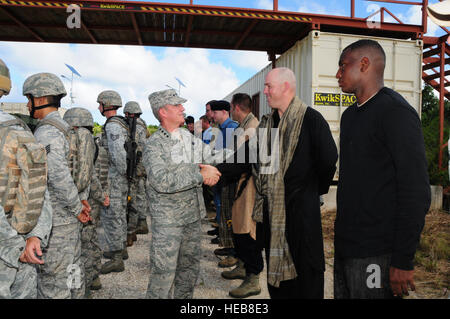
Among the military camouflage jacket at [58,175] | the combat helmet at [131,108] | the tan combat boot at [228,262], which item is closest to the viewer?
the military camouflage jacket at [58,175]

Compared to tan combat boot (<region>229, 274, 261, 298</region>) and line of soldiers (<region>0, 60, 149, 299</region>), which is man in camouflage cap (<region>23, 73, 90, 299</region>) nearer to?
line of soldiers (<region>0, 60, 149, 299</region>)

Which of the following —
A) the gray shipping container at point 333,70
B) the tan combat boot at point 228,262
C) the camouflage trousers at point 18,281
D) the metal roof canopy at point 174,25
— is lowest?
the tan combat boot at point 228,262

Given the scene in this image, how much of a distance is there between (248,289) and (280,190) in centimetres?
190

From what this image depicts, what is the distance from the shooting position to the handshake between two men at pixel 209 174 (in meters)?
2.60

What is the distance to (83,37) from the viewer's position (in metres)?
7.82

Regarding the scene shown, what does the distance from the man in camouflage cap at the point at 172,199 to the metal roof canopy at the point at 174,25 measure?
4.42m

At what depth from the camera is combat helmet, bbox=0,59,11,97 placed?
6.17 ft

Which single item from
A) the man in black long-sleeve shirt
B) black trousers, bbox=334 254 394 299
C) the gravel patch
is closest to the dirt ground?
the gravel patch

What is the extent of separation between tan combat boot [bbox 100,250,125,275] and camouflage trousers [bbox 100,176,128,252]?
8 cm

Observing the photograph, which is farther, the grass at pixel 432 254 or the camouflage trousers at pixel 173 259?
the grass at pixel 432 254

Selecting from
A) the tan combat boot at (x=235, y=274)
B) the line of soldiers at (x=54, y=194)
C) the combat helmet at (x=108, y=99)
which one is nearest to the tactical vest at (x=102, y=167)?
the line of soldiers at (x=54, y=194)

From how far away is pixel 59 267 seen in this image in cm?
254

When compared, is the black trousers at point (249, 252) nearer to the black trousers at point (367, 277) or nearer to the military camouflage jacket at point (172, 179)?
the military camouflage jacket at point (172, 179)

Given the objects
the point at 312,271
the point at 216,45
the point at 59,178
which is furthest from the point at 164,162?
the point at 216,45
